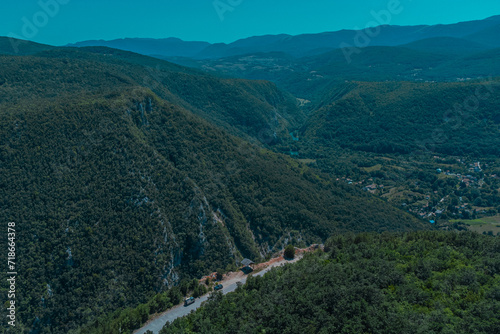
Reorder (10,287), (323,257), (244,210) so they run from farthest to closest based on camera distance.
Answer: (244,210), (10,287), (323,257)

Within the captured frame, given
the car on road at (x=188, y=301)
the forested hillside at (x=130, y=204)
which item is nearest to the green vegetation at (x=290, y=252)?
the car on road at (x=188, y=301)

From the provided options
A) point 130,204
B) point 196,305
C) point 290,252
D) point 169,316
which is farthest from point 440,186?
point 169,316

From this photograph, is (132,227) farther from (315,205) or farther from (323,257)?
(315,205)

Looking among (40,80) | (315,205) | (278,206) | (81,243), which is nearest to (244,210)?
(278,206)

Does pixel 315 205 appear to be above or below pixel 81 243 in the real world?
below

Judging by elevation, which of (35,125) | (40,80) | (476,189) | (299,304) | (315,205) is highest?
(40,80)

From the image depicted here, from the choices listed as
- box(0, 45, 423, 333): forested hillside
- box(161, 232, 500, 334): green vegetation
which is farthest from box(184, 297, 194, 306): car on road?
box(0, 45, 423, 333): forested hillside
